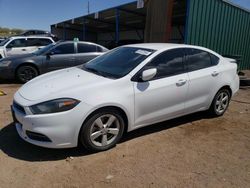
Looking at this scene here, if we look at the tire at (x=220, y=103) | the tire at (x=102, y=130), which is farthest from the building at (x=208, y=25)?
the tire at (x=102, y=130)

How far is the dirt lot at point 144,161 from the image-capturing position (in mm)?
3121

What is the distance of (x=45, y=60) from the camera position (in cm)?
895

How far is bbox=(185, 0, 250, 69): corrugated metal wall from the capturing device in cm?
1056

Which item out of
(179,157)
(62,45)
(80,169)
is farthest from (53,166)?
(62,45)

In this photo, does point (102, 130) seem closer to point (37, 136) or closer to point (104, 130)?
point (104, 130)

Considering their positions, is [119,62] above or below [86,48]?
below

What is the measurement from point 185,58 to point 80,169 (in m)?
2.71

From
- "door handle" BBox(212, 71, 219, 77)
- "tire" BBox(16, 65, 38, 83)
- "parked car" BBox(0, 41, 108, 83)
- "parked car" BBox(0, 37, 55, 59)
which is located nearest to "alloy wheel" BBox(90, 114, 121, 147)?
"door handle" BBox(212, 71, 219, 77)

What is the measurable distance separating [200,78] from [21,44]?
33.8 feet

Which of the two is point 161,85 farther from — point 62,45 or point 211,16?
point 211,16

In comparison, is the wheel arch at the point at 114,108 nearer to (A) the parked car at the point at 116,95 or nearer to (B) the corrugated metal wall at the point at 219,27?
(A) the parked car at the point at 116,95

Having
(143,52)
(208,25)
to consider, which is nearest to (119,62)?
(143,52)

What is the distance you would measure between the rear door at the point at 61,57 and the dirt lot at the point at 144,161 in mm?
4469

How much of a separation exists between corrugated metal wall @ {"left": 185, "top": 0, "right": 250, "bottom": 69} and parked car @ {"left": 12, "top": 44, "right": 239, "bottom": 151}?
5.81 meters
